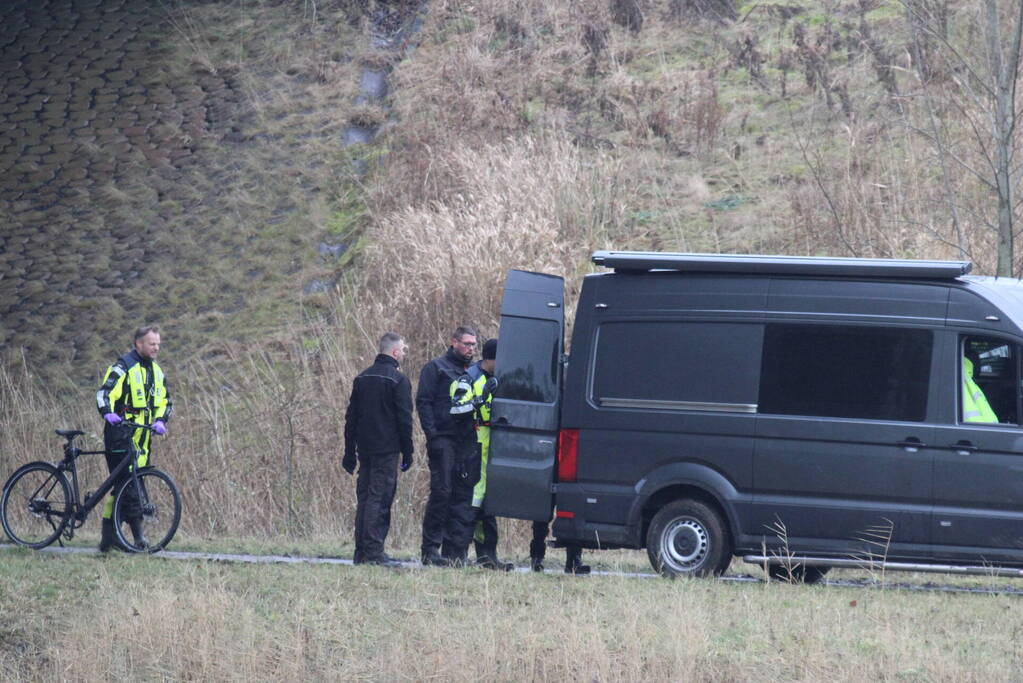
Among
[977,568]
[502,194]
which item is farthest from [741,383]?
[502,194]

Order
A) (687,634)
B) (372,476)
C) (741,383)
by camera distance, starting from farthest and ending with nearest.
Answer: (372,476) < (741,383) < (687,634)

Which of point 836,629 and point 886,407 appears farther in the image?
point 886,407

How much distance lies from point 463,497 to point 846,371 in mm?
3575

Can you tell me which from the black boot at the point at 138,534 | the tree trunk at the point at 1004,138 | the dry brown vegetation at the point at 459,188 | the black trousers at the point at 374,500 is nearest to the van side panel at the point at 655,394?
the black trousers at the point at 374,500

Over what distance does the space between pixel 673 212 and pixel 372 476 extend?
35.0ft

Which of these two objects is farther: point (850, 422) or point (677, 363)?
point (677, 363)

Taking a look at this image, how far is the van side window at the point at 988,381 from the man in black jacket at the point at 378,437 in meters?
4.61

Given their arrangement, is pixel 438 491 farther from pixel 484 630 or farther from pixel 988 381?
pixel 988 381

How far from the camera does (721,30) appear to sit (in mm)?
26438

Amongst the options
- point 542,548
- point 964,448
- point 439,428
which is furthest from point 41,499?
point 964,448

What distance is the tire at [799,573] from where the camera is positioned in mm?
11578

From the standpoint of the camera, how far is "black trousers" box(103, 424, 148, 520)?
12289 mm

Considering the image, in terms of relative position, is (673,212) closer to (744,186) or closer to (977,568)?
(744,186)

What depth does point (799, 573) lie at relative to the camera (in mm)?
11695
